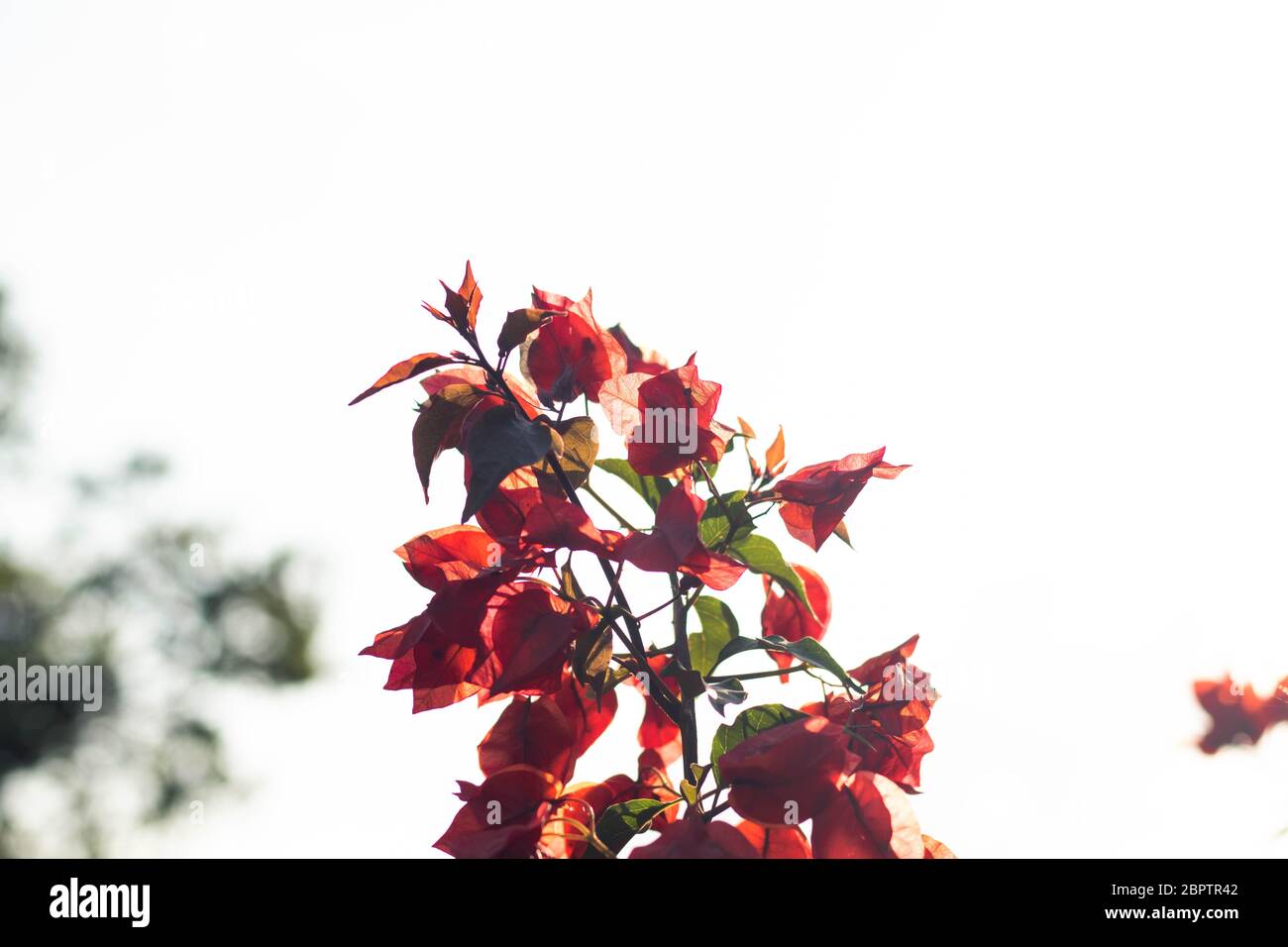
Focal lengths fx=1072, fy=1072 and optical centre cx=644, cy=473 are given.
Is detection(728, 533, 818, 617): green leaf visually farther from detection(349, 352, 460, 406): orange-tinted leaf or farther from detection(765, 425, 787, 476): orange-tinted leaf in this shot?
detection(349, 352, 460, 406): orange-tinted leaf

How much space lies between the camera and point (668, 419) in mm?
762

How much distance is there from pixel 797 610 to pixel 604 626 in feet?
0.95

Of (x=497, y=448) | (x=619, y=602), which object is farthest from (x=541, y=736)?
(x=497, y=448)

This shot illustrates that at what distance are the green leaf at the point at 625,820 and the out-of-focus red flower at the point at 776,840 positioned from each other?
3.6 inches

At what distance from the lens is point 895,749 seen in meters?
0.78

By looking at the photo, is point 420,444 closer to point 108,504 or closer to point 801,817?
point 801,817

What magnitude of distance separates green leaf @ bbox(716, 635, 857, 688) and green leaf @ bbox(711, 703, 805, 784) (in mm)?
37

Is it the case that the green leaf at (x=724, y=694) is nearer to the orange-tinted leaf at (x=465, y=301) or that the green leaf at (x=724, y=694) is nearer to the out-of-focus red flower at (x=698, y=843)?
the out-of-focus red flower at (x=698, y=843)

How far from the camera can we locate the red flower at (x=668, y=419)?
0.75 m

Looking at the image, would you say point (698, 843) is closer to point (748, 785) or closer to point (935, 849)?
point (748, 785)

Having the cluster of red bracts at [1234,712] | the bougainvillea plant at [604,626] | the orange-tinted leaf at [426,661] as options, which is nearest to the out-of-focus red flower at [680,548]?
the bougainvillea plant at [604,626]
